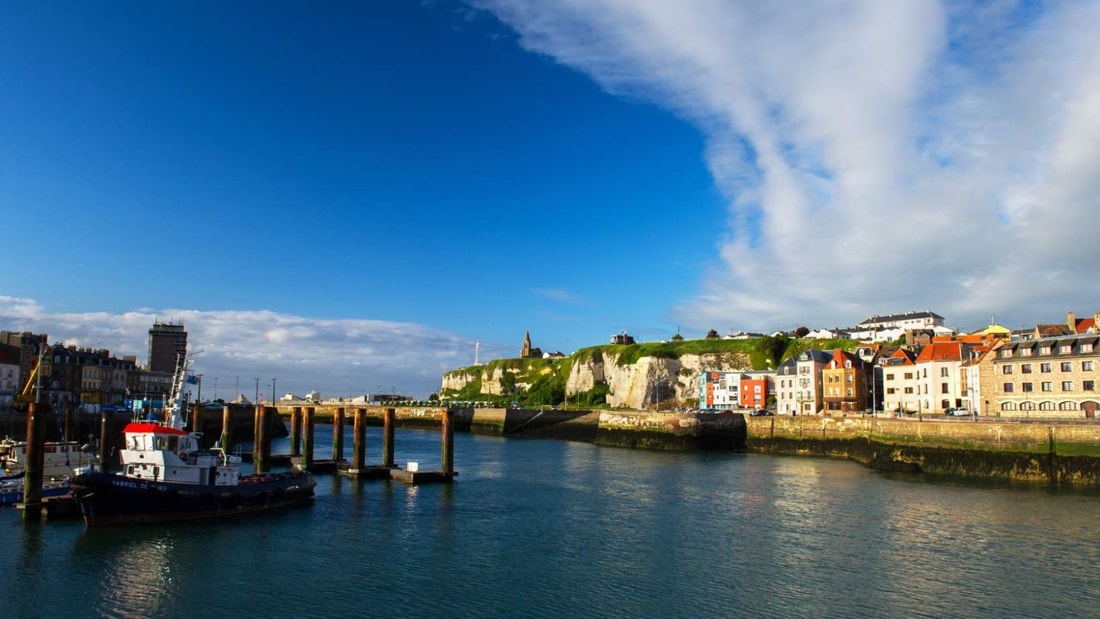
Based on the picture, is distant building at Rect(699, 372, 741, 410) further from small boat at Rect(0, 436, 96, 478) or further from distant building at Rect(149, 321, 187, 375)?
distant building at Rect(149, 321, 187, 375)

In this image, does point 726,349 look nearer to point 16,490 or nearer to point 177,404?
point 177,404

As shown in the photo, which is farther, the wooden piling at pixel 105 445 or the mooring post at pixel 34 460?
the wooden piling at pixel 105 445

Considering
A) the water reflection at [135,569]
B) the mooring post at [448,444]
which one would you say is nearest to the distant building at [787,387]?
the mooring post at [448,444]

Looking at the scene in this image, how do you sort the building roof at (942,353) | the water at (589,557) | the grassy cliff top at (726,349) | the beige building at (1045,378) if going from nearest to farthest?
the water at (589,557) < the beige building at (1045,378) < the building roof at (942,353) < the grassy cliff top at (726,349)

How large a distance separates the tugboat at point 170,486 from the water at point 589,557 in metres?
1.20

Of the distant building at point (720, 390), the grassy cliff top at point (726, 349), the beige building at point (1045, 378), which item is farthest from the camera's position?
the grassy cliff top at point (726, 349)

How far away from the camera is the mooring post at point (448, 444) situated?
4862 centimetres

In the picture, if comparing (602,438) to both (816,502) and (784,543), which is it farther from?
(784,543)

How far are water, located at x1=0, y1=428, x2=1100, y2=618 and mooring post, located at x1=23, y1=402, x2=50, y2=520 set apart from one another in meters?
1.27

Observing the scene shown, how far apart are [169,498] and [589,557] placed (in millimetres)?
20244

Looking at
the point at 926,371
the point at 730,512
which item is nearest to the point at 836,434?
the point at 926,371

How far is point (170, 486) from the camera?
33.2m

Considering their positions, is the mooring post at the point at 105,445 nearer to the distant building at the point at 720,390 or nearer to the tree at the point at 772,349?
the distant building at the point at 720,390

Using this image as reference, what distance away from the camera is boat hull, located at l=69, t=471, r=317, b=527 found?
3109 centimetres
